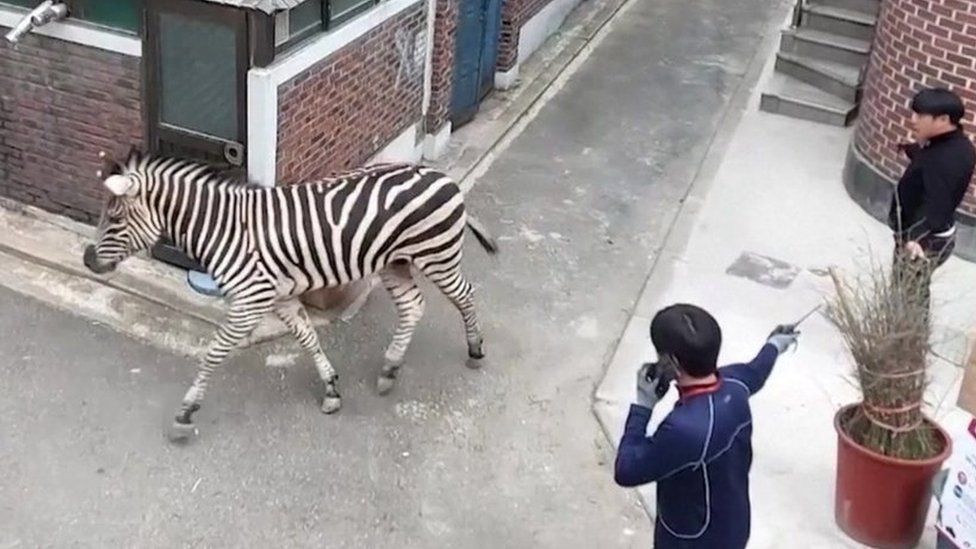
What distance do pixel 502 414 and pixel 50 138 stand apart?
3.59 m

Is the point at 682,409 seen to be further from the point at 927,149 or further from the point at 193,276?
the point at 193,276

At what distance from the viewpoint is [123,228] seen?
260 inches

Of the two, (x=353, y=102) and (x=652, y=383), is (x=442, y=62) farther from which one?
(x=652, y=383)

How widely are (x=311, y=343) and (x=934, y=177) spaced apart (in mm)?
3386

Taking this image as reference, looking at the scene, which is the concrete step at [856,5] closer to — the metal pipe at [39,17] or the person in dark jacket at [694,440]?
the metal pipe at [39,17]

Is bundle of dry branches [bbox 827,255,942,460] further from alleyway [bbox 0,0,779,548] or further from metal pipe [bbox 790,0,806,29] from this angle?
metal pipe [bbox 790,0,806,29]

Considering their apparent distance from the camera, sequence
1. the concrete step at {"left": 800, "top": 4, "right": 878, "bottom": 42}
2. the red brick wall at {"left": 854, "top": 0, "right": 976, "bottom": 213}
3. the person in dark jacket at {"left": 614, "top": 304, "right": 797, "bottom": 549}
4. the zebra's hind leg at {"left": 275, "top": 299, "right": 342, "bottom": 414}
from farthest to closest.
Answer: the concrete step at {"left": 800, "top": 4, "right": 878, "bottom": 42}
the red brick wall at {"left": 854, "top": 0, "right": 976, "bottom": 213}
the zebra's hind leg at {"left": 275, "top": 299, "right": 342, "bottom": 414}
the person in dark jacket at {"left": 614, "top": 304, "right": 797, "bottom": 549}

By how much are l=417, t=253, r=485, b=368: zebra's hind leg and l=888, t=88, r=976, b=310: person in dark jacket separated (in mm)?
2364

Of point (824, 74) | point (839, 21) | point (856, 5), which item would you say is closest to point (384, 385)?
point (824, 74)

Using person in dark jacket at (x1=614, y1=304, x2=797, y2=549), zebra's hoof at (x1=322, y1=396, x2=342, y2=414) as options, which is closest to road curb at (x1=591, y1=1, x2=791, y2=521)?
zebra's hoof at (x1=322, y1=396, x2=342, y2=414)

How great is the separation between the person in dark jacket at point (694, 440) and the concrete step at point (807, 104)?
7.55m

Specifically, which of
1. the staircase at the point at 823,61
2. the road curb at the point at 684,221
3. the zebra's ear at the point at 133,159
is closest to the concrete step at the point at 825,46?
the staircase at the point at 823,61

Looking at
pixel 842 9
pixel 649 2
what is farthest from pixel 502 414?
pixel 649 2

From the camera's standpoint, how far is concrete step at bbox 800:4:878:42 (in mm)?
11953
